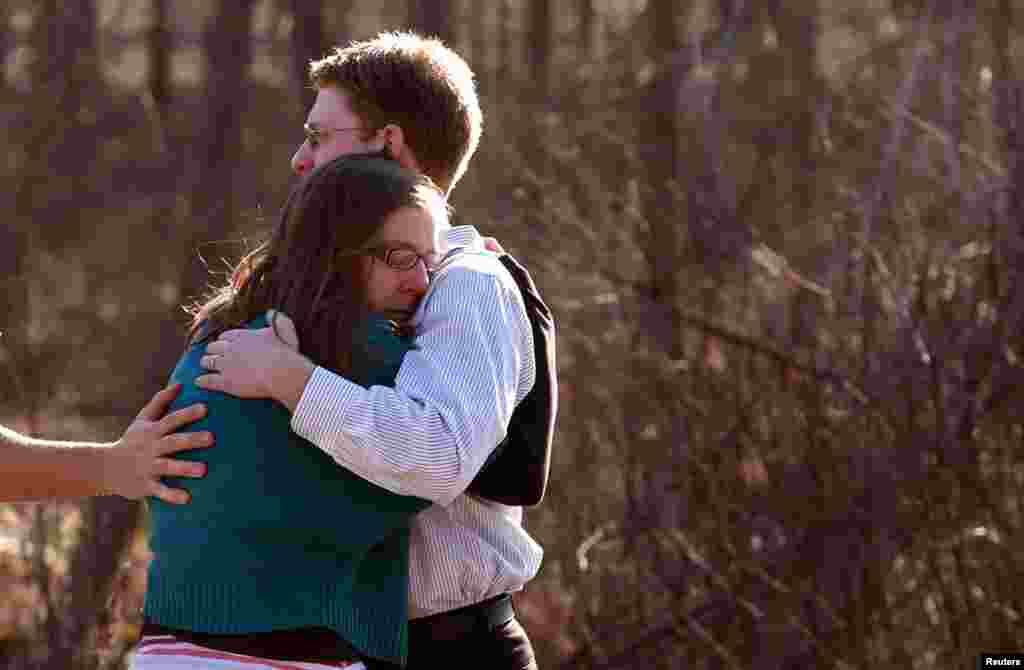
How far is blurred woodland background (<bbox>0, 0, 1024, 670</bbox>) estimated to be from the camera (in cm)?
512

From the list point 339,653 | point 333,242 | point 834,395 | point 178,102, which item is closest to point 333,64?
point 333,242

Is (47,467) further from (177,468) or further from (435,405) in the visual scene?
(435,405)

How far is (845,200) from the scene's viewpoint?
5812mm

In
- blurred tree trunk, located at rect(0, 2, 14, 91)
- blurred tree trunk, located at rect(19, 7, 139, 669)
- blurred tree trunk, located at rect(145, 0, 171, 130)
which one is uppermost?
blurred tree trunk, located at rect(145, 0, 171, 130)

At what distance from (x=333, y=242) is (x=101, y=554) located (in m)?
3.71

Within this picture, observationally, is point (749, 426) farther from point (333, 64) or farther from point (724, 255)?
point (333, 64)

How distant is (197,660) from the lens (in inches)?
92.9

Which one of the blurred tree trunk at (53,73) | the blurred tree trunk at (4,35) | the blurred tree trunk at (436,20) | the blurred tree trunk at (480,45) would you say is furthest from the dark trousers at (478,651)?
the blurred tree trunk at (436,20)

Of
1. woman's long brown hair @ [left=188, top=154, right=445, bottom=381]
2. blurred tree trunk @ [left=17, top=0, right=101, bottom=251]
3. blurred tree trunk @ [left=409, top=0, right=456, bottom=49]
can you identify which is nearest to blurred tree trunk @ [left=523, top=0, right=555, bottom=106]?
blurred tree trunk @ [left=409, top=0, right=456, bottom=49]

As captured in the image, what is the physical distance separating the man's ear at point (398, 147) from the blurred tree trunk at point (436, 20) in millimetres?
6449

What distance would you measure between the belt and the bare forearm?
1.71 feet

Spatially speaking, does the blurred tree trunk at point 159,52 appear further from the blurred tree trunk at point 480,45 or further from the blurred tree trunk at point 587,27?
the blurred tree trunk at point 587,27

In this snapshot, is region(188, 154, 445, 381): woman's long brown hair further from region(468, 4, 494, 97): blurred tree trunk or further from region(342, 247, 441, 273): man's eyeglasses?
region(468, 4, 494, 97): blurred tree trunk

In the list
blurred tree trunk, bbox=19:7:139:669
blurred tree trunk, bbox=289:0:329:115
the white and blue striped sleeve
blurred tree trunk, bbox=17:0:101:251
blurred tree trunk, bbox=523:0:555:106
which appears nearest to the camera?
the white and blue striped sleeve
